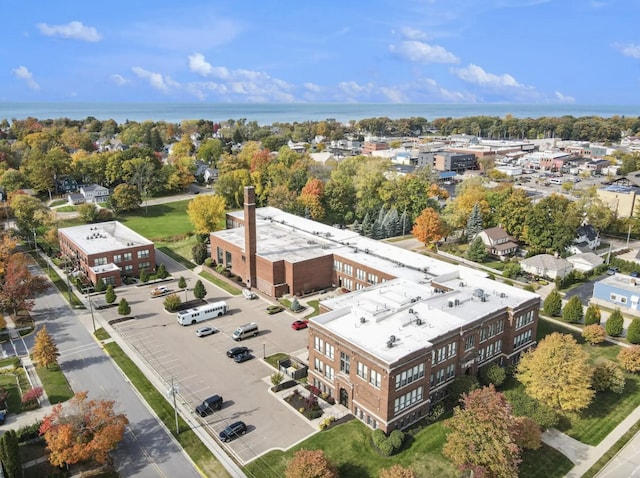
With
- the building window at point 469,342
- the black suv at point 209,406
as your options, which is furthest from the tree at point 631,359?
the black suv at point 209,406

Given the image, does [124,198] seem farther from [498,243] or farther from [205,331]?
[498,243]

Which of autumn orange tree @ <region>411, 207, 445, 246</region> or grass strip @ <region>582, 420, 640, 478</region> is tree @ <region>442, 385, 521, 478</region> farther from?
autumn orange tree @ <region>411, 207, 445, 246</region>

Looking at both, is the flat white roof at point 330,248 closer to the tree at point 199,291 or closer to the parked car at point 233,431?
the tree at point 199,291

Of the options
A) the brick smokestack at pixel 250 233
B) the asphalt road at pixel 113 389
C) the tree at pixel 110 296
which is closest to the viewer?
the asphalt road at pixel 113 389

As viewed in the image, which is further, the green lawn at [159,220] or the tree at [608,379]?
the green lawn at [159,220]

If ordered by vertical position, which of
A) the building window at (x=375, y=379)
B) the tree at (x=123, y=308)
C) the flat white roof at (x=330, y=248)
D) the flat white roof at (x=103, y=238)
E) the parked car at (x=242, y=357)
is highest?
the flat white roof at (x=330, y=248)

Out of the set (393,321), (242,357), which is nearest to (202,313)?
(242,357)

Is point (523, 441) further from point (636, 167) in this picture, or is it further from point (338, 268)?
point (636, 167)

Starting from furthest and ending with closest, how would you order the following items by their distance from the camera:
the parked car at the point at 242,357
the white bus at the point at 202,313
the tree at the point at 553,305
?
the tree at the point at 553,305
the white bus at the point at 202,313
the parked car at the point at 242,357
